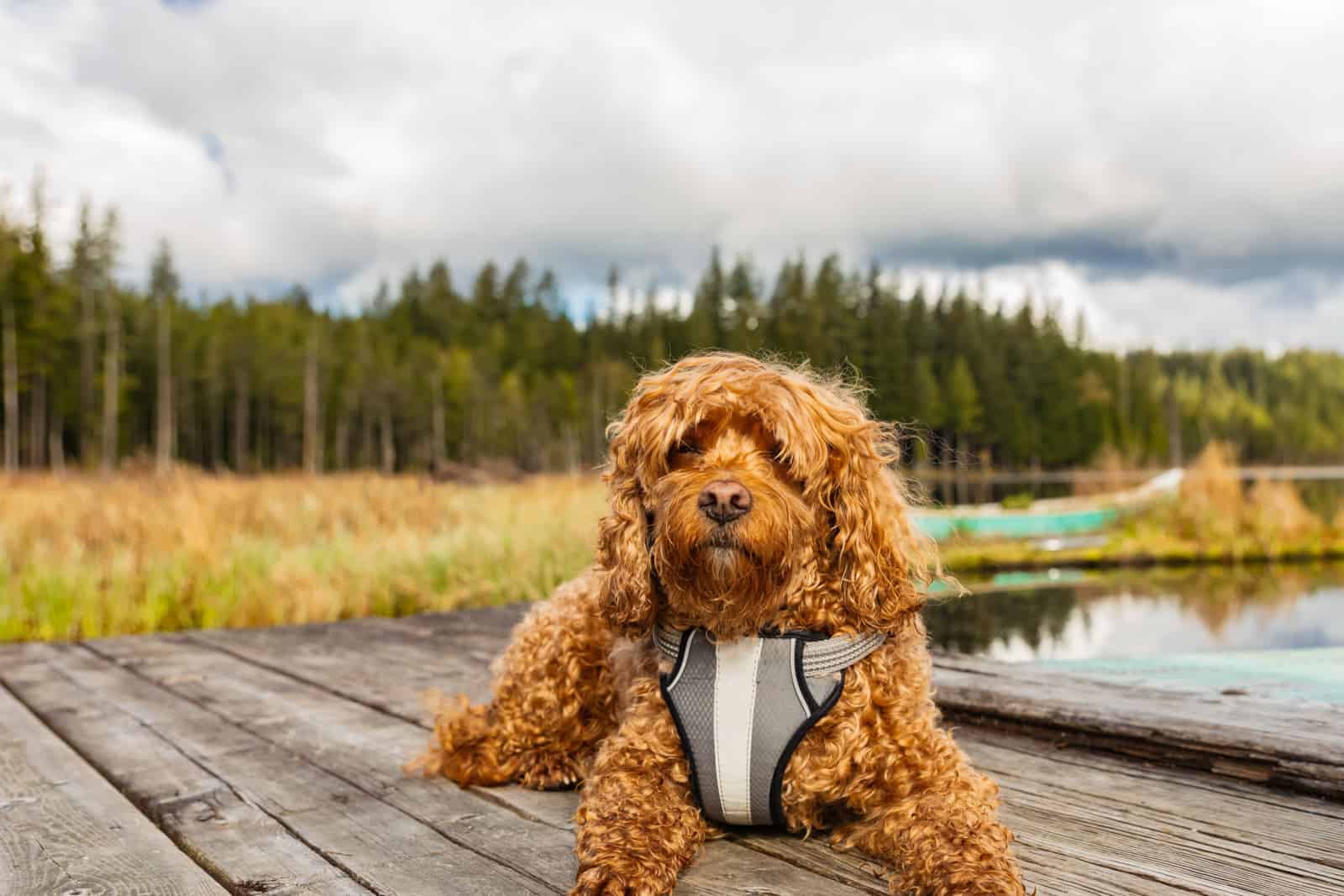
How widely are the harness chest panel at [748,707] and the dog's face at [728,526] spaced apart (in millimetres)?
81

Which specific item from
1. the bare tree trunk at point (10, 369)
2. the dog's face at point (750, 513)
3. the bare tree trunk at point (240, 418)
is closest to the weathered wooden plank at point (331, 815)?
the dog's face at point (750, 513)

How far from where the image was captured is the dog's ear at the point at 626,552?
2.37m

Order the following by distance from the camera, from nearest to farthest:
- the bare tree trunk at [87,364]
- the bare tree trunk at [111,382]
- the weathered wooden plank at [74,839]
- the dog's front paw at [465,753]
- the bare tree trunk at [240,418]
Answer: the weathered wooden plank at [74,839] < the dog's front paw at [465,753] < the bare tree trunk at [111,382] < the bare tree trunk at [87,364] < the bare tree trunk at [240,418]

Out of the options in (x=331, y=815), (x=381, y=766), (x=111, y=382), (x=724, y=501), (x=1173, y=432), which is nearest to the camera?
(x=724, y=501)

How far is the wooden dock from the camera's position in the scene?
2211 mm

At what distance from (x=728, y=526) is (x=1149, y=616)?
1487 centimetres

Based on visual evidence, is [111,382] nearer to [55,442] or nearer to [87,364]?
[55,442]

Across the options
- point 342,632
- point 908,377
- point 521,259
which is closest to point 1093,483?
point 342,632

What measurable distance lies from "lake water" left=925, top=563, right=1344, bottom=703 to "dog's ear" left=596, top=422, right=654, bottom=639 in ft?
24.8

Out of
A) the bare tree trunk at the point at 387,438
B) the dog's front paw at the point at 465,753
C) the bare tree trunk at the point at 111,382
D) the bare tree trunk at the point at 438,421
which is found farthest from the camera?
the bare tree trunk at the point at 438,421

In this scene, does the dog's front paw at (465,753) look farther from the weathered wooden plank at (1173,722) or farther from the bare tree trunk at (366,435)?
the bare tree trunk at (366,435)

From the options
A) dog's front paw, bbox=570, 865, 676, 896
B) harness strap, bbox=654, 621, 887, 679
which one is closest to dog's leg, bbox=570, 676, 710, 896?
dog's front paw, bbox=570, 865, 676, 896

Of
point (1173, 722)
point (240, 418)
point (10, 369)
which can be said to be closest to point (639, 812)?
point (1173, 722)

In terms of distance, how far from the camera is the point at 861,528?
2.36m
